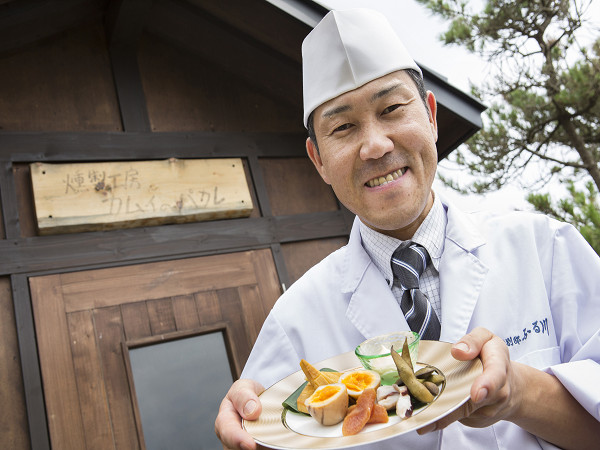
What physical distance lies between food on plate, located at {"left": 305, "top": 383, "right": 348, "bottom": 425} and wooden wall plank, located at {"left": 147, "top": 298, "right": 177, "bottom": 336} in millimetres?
2332

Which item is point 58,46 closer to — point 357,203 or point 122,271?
point 122,271

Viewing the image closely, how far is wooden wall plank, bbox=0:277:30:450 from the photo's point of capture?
9.55 feet

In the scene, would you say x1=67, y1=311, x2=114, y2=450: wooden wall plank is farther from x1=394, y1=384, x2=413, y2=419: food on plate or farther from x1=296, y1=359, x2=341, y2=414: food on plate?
x1=394, y1=384, x2=413, y2=419: food on plate

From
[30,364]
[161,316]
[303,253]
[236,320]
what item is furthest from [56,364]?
[303,253]

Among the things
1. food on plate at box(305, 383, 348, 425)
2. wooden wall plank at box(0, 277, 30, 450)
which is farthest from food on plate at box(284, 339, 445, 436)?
wooden wall plank at box(0, 277, 30, 450)

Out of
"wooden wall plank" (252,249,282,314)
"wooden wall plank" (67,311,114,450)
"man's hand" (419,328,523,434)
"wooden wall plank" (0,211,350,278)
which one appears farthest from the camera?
"wooden wall plank" (252,249,282,314)

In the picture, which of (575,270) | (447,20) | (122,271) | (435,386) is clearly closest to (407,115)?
(575,270)

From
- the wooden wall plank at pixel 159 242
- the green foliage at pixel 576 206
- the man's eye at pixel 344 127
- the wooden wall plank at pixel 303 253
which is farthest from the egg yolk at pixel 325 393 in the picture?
the green foliage at pixel 576 206

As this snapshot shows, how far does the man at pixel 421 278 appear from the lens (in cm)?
140

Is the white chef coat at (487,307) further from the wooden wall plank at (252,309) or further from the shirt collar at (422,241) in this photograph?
the wooden wall plank at (252,309)

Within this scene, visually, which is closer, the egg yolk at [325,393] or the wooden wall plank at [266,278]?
the egg yolk at [325,393]

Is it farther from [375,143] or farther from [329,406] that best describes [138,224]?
[329,406]

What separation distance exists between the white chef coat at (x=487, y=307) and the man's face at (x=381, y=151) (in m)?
0.23

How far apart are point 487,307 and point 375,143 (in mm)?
584
